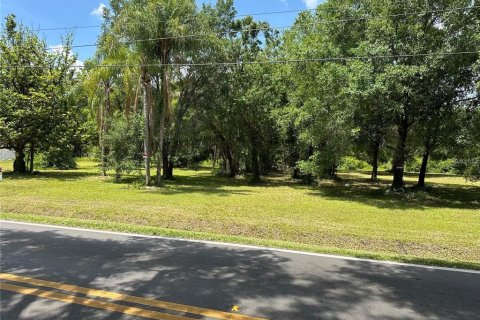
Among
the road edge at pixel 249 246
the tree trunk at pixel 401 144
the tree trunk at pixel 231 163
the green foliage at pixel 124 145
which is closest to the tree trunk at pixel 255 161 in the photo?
the tree trunk at pixel 231 163

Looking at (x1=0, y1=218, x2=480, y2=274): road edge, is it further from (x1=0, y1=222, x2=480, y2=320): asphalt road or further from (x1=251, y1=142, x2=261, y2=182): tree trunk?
(x1=251, y1=142, x2=261, y2=182): tree trunk

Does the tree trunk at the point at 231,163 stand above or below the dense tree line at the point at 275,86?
below

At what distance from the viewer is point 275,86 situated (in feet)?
82.3

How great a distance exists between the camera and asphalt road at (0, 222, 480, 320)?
421 centimetres

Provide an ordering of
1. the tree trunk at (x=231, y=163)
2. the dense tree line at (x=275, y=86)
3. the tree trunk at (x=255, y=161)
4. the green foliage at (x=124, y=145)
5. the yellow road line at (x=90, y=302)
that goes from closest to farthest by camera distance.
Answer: the yellow road line at (x=90, y=302)
the dense tree line at (x=275, y=86)
the green foliage at (x=124, y=145)
the tree trunk at (x=255, y=161)
the tree trunk at (x=231, y=163)

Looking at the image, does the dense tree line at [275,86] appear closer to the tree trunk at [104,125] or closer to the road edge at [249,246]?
the tree trunk at [104,125]

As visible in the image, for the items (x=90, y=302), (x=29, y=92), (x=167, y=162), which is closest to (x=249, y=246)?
(x=90, y=302)

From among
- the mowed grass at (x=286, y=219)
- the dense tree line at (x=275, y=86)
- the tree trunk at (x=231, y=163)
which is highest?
the dense tree line at (x=275, y=86)

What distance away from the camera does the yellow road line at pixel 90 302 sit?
4.06 metres

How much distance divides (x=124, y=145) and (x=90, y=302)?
18105 millimetres

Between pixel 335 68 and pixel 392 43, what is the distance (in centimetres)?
247

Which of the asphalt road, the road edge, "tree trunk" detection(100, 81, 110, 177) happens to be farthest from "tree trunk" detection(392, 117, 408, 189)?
"tree trunk" detection(100, 81, 110, 177)

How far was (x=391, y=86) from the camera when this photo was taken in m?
14.8

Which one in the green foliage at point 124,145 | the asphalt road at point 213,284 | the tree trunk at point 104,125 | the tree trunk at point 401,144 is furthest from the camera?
the tree trunk at point 104,125
